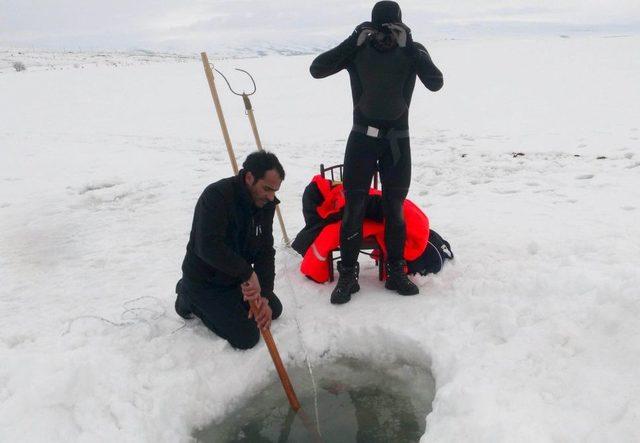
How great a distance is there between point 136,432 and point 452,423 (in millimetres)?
1926

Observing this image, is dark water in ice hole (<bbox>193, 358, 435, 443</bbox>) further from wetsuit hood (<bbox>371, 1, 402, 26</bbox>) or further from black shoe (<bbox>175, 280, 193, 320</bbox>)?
wetsuit hood (<bbox>371, 1, 402, 26</bbox>)

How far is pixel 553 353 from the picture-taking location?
3.19 meters

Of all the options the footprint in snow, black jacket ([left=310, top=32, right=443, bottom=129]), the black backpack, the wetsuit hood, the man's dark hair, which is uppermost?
the wetsuit hood

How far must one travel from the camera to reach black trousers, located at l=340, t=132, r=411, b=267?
13.1 ft

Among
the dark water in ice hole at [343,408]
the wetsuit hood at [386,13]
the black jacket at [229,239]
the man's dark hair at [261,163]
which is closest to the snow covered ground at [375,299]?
the dark water in ice hole at [343,408]

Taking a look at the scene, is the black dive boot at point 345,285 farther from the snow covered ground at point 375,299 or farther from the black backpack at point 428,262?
the black backpack at point 428,262

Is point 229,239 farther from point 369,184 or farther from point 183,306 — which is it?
point 369,184

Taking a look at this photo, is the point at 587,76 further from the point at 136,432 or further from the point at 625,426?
the point at 136,432

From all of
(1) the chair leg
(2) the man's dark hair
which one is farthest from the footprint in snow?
(2) the man's dark hair

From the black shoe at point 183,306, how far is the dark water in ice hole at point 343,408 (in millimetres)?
920

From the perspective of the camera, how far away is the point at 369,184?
13.4 feet

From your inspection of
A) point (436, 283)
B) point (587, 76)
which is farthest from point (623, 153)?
point (587, 76)

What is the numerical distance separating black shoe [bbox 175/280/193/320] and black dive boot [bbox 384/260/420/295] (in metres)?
1.73

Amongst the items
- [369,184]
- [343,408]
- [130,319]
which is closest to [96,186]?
[130,319]
